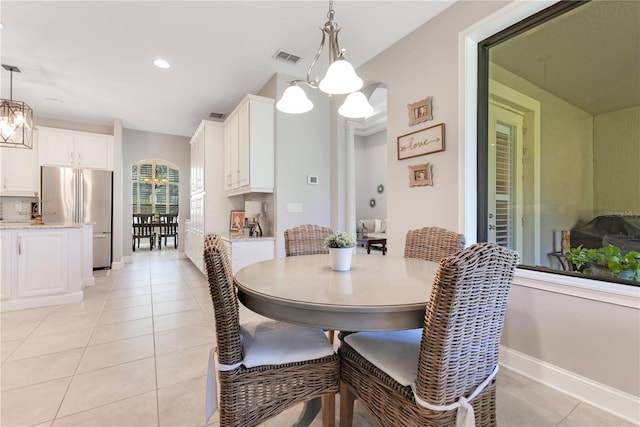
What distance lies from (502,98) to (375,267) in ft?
5.86

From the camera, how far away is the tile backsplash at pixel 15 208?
508 centimetres

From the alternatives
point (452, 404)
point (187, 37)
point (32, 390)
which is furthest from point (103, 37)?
point (452, 404)

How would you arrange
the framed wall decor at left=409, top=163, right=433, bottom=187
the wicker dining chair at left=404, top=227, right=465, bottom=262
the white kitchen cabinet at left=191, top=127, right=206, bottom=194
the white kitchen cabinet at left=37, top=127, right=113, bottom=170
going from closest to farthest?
the wicker dining chair at left=404, top=227, right=465, bottom=262
the framed wall decor at left=409, top=163, right=433, bottom=187
the white kitchen cabinet at left=191, top=127, right=206, bottom=194
the white kitchen cabinet at left=37, top=127, right=113, bottom=170

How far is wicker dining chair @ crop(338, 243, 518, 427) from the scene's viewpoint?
0.90 meters

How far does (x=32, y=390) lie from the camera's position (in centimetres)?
177

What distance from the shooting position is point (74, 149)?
525 cm

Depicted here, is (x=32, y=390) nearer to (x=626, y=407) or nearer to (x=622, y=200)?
(x=626, y=407)

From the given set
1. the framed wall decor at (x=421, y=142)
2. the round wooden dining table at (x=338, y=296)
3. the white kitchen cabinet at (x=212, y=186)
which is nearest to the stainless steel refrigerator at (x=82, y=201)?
the white kitchen cabinet at (x=212, y=186)

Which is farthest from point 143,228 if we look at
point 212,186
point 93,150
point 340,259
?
point 340,259

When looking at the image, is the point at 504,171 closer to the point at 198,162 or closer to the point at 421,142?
the point at 421,142

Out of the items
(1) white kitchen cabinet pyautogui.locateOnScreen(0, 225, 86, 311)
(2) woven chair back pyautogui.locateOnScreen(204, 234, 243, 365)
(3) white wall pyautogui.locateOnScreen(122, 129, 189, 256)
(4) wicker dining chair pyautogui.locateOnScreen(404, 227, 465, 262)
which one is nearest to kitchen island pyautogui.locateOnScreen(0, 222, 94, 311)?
(1) white kitchen cabinet pyautogui.locateOnScreen(0, 225, 86, 311)

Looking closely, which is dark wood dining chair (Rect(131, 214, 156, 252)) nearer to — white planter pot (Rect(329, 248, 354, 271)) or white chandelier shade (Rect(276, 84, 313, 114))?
white chandelier shade (Rect(276, 84, 313, 114))

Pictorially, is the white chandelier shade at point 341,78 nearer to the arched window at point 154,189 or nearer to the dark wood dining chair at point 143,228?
the dark wood dining chair at point 143,228

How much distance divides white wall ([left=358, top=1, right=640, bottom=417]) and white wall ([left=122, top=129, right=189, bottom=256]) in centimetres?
471
